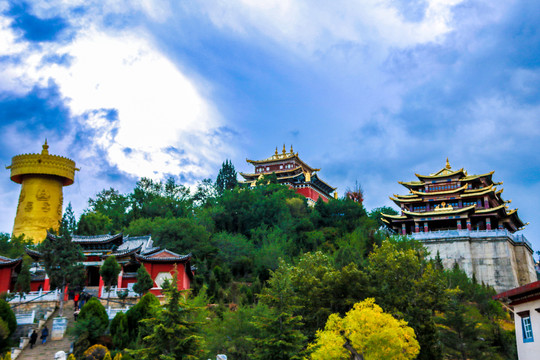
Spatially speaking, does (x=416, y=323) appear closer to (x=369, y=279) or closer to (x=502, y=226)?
(x=369, y=279)

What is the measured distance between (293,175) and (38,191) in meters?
30.2

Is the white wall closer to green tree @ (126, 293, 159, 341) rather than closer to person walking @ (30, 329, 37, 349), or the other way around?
green tree @ (126, 293, 159, 341)

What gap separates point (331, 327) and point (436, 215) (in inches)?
1114

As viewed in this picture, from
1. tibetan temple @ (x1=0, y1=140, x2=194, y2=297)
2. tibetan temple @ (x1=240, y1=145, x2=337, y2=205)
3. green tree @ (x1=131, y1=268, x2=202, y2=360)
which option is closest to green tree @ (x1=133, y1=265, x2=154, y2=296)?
tibetan temple @ (x1=0, y1=140, x2=194, y2=297)

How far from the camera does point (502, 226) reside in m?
47.2

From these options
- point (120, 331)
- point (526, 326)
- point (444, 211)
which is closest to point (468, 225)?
point (444, 211)

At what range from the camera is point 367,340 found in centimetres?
2012

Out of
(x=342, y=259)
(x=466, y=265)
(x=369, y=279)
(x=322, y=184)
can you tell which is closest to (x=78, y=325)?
(x=369, y=279)

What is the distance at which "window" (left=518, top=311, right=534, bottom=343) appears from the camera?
1569 cm

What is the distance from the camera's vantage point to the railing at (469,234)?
42.6m

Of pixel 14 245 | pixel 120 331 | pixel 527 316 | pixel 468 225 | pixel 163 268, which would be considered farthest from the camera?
pixel 468 225

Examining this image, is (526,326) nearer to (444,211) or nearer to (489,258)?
(489,258)

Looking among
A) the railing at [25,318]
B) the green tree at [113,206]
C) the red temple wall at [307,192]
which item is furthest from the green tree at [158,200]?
the railing at [25,318]

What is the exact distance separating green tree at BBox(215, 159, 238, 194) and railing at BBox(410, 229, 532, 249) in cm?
2948
